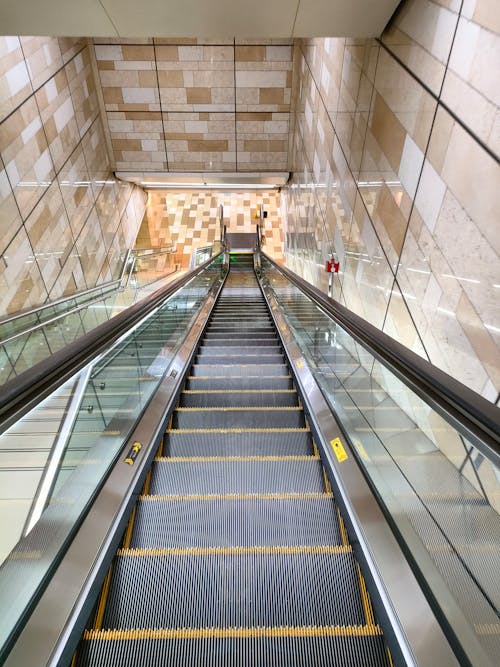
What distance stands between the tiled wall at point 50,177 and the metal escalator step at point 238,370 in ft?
11.7

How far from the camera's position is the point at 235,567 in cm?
141

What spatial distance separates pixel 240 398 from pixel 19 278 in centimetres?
472

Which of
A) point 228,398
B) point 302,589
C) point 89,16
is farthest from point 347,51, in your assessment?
point 302,589

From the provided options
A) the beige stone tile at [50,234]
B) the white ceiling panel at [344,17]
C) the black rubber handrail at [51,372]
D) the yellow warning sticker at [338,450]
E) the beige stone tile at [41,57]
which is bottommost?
the yellow warning sticker at [338,450]

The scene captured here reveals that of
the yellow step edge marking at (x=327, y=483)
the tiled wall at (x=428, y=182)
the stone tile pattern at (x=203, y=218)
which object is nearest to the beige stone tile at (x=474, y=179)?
the tiled wall at (x=428, y=182)

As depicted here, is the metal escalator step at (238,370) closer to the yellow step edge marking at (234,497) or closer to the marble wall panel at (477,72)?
the yellow step edge marking at (234,497)

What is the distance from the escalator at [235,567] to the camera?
1143mm

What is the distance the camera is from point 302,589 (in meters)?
1.35

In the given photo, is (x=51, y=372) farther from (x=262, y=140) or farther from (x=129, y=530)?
(x=262, y=140)

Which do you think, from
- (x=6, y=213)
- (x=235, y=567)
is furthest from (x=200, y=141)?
(x=235, y=567)

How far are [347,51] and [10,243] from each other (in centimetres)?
563

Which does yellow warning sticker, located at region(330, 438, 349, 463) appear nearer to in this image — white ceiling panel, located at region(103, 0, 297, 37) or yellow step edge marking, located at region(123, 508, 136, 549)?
yellow step edge marking, located at region(123, 508, 136, 549)

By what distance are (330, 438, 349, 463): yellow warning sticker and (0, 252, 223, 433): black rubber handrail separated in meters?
1.33

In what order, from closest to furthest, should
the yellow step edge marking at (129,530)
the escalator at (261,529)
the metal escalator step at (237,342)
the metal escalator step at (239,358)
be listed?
the escalator at (261,529) < the yellow step edge marking at (129,530) < the metal escalator step at (239,358) < the metal escalator step at (237,342)
